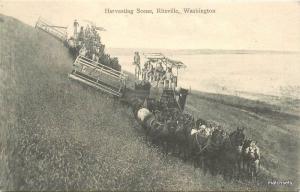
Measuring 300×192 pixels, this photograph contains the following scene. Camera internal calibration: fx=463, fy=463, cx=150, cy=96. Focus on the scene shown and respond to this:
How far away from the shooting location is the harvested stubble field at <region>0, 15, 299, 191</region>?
5.71 metres

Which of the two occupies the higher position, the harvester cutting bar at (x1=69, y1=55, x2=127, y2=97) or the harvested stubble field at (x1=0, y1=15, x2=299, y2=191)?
the harvester cutting bar at (x1=69, y1=55, x2=127, y2=97)

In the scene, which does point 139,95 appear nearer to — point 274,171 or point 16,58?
point 16,58

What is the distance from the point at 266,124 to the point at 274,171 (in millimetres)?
636

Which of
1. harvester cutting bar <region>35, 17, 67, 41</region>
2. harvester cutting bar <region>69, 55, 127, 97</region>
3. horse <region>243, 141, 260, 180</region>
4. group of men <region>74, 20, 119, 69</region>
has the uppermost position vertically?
harvester cutting bar <region>35, 17, 67, 41</region>

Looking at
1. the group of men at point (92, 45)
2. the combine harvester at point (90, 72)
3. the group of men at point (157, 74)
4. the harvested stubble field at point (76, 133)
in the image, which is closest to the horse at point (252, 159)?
the harvested stubble field at point (76, 133)

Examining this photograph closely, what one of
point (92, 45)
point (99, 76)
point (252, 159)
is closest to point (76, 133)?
point (99, 76)

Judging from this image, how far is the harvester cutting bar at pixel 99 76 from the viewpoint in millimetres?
6066

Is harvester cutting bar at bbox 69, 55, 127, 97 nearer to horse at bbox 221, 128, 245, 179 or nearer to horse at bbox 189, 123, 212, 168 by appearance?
horse at bbox 189, 123, 212, 168

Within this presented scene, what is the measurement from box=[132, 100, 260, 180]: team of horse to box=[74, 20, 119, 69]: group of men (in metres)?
0.66

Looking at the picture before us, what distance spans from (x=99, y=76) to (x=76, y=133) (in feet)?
2.69

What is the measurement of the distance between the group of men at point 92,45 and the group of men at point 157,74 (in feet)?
1.20

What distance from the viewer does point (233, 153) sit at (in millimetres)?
6117

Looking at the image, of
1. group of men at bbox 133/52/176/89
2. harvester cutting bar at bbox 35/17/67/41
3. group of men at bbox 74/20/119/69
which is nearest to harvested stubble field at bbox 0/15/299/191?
harvester cutting bar at bbox 35/17/67/41

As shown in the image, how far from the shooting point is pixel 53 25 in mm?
6035
